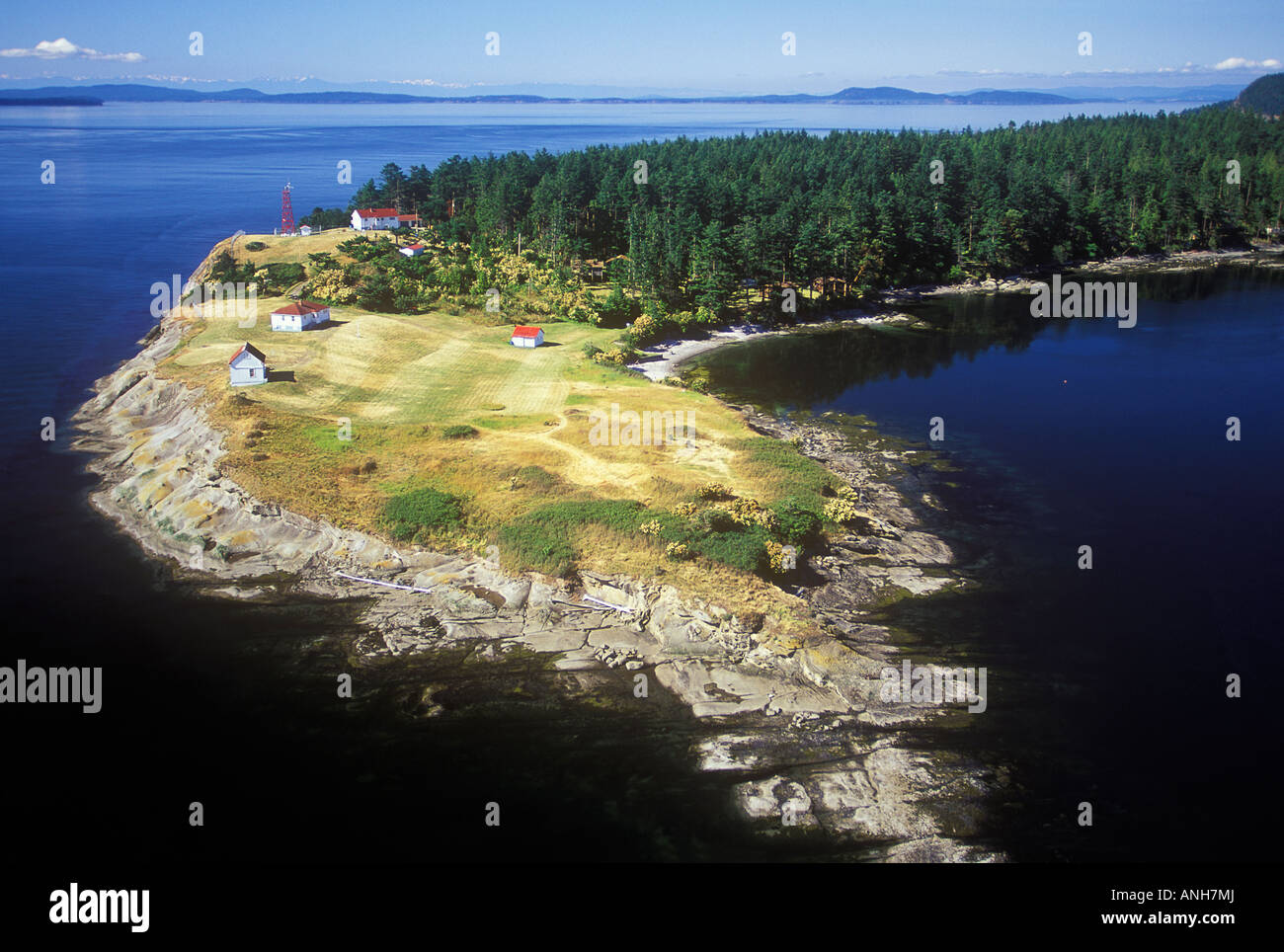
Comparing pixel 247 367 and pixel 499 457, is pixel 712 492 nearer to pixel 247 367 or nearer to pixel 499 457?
pixel 499 457

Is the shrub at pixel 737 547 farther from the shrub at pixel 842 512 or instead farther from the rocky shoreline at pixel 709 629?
the shrub at pixel 842 512

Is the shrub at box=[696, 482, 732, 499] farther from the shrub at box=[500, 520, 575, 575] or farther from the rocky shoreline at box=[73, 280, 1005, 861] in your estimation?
the shrub at box=[500, 520, 575, 575]

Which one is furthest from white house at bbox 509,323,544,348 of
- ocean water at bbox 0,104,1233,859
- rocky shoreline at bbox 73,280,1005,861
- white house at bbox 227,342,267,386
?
ocean water at bbox 0,104,1233,859

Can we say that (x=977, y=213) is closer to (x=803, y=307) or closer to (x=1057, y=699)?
(x=803, y=307)

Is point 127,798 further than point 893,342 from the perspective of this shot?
No
